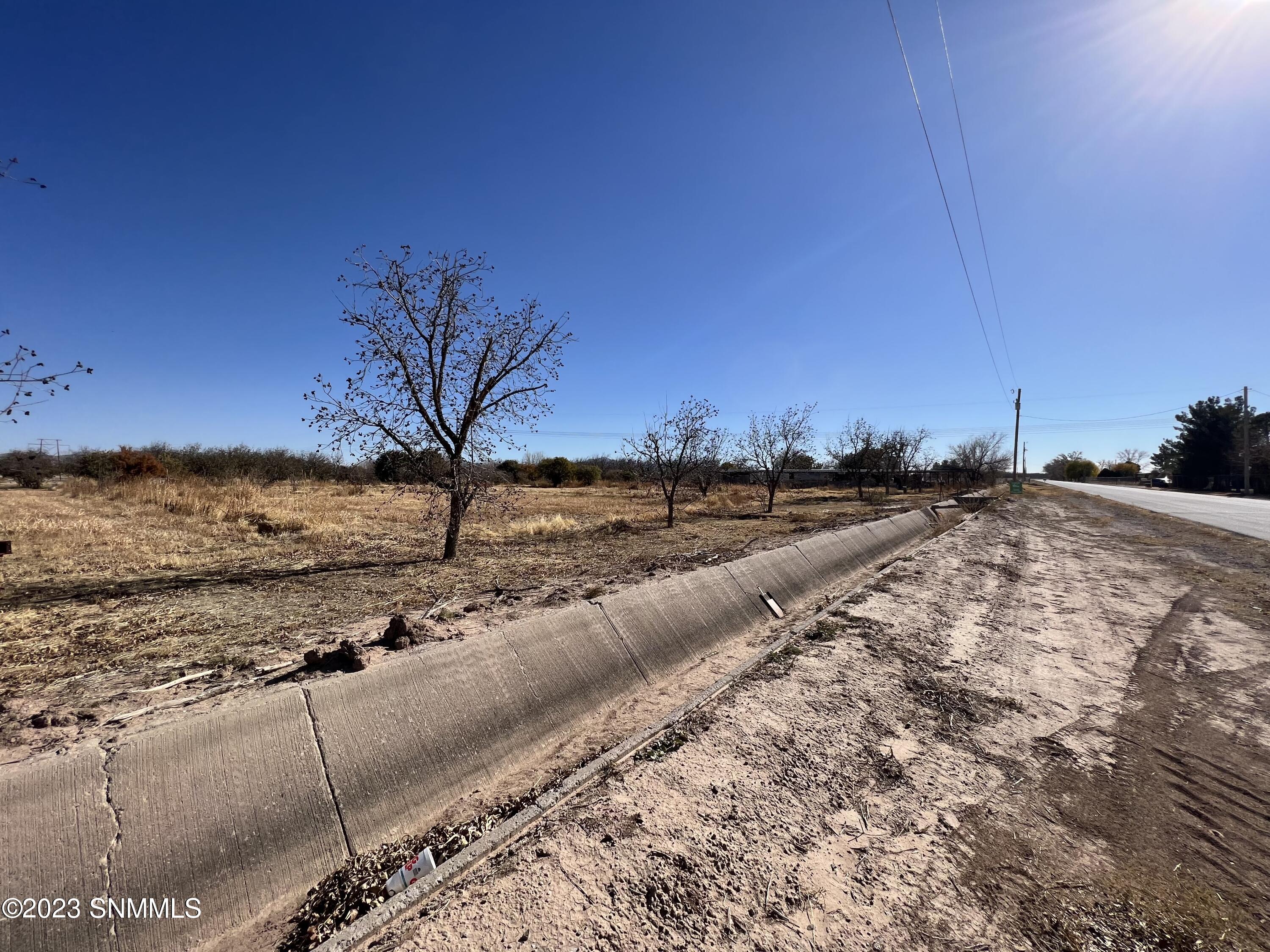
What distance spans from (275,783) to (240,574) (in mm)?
6615

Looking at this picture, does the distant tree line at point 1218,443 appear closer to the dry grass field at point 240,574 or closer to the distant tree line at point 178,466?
the dry grass field at point 240,574

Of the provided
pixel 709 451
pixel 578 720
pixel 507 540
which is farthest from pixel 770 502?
pixel 578 720

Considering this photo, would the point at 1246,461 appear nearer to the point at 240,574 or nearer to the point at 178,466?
the point at 240,574

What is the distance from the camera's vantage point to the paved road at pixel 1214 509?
1645 centimetres

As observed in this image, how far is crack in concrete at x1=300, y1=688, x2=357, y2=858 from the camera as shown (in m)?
2.40

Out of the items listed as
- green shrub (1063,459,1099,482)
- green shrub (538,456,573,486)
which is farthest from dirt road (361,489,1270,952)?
green shrub (1063,459,1099,482)

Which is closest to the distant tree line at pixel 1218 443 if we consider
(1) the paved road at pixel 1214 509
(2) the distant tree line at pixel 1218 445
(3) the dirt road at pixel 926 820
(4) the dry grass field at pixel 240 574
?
(2) the distant tree line at pixel 1218 445

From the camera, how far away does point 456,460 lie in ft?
30.0

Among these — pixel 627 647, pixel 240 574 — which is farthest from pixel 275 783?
pixel 240 574

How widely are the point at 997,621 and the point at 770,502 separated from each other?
1653 centimetres

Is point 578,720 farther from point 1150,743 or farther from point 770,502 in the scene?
point 770,502

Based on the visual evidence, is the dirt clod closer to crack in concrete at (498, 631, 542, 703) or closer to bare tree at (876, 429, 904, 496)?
crack in concrete at (498, 631, 542, 703)

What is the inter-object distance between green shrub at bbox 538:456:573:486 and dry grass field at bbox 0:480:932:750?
120 feet

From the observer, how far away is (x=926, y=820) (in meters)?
2.53
